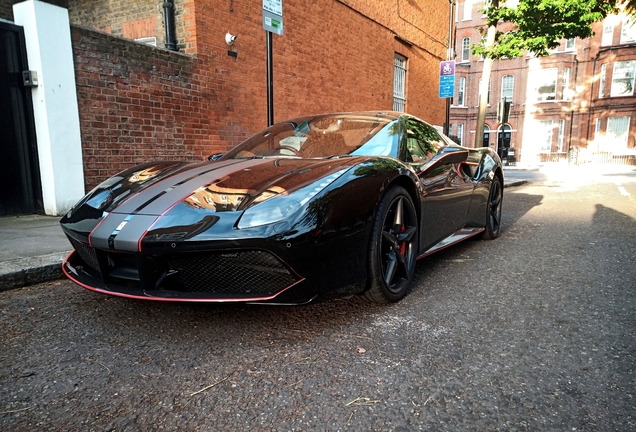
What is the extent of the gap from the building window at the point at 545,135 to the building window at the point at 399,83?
22585mm

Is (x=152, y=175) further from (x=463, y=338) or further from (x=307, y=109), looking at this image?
(x=307, y=109)

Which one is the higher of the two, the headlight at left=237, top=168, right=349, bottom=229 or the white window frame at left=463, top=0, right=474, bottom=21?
the white window frame at left=463, top=0, right=474, bottom=21

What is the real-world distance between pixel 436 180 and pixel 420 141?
0.38 metres

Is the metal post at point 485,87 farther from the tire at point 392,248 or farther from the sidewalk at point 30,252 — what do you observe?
the sidewalk at point 30,252

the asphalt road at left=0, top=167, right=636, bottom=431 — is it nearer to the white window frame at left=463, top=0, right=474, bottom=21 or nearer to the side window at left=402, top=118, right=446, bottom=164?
the side window at left=402, top=118, right=446, bottom=164

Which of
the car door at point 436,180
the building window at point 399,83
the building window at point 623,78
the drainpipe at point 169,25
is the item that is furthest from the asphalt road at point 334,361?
the building window at point 623,78

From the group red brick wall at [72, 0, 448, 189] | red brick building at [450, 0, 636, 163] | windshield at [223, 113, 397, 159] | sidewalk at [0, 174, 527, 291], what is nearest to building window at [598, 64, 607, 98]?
red brick building at [450, 0, 636, 163]

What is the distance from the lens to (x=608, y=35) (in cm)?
2889

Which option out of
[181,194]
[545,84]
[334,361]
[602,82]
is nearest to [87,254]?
[181,194]

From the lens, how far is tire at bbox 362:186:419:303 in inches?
92.9

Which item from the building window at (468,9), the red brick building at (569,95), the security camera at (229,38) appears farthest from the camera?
the building window at (468,9)

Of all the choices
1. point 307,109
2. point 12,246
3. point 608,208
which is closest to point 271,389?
point 12,246

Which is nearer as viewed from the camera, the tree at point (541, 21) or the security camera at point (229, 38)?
the security camera at point (229, 38)

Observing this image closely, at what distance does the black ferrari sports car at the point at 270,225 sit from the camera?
1.91 metres
